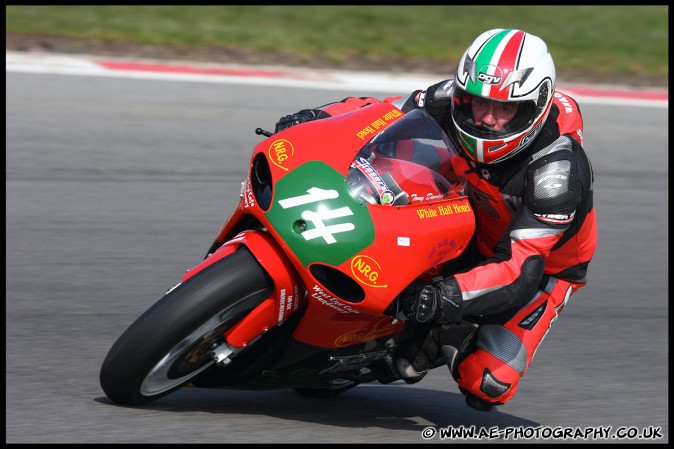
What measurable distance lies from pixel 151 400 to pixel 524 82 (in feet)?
5.62

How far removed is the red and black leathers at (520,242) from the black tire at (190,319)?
2.37ft

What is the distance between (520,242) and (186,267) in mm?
2564

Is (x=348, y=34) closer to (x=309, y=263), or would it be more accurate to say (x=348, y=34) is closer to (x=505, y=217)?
(x=505, y=217)

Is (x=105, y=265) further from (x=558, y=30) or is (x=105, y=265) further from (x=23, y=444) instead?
(x=558, y=30)

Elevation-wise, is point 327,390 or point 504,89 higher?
point 504,89

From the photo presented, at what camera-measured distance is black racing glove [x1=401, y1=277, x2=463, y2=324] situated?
151 inches

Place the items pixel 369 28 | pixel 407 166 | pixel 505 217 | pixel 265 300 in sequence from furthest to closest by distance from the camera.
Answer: pixel 369 28
pixel 505 217
pixel 407 166
pixel 265 300

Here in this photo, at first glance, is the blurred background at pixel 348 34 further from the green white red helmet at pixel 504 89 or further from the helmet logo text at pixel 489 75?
the helmet logo text at pixel 489 75

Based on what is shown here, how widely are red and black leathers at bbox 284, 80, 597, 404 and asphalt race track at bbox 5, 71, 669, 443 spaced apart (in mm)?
341

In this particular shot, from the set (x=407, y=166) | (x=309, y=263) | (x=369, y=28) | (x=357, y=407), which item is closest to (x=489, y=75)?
(x=407, y=166)

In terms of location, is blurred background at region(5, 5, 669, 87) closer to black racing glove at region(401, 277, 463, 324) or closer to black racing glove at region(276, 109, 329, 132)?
black racing glove at region(276, 109, 329, 132)

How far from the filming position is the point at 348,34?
12945 millimetres

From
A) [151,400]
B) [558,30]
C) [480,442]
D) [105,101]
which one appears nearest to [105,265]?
[151,400]

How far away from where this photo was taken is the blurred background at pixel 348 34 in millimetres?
11578
